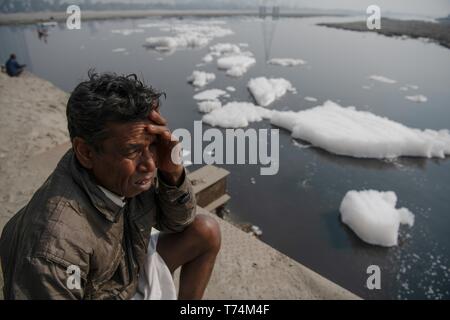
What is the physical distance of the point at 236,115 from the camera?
21.9 ft

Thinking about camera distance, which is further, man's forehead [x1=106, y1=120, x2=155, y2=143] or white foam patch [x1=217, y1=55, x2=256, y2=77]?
white foam patch [x1=217, y1=55, x2=256, y2=77]

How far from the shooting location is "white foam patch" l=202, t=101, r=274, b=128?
6.44 metres

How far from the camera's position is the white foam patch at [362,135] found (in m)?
5.38

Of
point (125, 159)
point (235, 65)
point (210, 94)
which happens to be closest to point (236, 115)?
point (210, 94)

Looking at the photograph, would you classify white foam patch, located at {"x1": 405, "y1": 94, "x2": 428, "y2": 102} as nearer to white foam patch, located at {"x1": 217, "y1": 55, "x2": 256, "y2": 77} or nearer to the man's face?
white foam patch, located at {"x1": 217, "y1": 55, "x2": 256, "y2": 77}

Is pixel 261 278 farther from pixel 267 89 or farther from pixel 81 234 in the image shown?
pixel 267 89

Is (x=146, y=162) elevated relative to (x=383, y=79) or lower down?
elevated

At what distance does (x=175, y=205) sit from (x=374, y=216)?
3104mm

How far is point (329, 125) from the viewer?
619cm

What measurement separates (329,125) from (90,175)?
576 cm

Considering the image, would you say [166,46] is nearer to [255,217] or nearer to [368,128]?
[368,128]

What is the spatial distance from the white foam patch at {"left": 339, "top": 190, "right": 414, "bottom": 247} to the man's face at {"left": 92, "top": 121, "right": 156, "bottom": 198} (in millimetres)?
3242

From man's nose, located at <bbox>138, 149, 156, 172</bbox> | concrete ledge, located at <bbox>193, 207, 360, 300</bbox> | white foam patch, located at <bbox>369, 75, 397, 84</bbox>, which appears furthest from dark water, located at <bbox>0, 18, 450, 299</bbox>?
man's nose, located at <bbox>138, 149, 156, 172</bbox>

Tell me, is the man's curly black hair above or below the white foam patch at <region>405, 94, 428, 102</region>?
above
